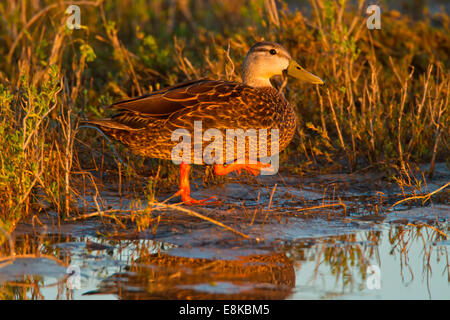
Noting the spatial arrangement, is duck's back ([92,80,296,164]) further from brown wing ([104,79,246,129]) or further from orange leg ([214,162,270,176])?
orange leg ([214,162,270,176])

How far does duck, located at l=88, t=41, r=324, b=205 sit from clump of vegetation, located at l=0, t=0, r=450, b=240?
0.37 metres

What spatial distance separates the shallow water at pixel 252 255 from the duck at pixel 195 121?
44cm

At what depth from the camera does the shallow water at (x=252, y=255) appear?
393cm

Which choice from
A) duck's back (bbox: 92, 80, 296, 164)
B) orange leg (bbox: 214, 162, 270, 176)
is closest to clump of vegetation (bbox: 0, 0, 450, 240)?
duck's back (bbox: 92, 80, 296, 164)

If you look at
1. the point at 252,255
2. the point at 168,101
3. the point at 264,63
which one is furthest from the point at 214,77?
the point at 252,255

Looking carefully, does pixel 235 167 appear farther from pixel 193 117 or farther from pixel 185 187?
pixel 193 117

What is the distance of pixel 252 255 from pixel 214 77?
326 cm

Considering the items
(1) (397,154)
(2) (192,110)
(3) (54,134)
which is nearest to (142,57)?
(3) (54,134)

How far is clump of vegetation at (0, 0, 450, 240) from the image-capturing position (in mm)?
5293

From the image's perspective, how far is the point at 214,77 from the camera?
7.40 m

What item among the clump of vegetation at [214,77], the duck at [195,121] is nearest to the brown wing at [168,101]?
the duck at [195,121]

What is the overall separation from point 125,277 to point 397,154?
3.37 metres

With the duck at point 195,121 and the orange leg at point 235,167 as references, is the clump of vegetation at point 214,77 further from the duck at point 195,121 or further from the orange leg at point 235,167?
the orange leg at point 235,167

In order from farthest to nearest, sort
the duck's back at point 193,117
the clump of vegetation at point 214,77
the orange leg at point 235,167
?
the orange leg at point 235,167
the duck's back at point 193,117
the clump of vegetation at point 214,77
